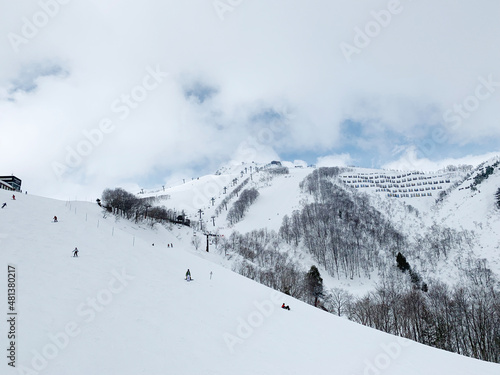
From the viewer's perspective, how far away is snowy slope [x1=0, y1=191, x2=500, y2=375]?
1077 cm

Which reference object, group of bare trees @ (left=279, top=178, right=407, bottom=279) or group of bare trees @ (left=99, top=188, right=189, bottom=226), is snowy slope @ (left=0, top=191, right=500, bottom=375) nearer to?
group of bare trees @ (left=99, top=188, right=189, bottom=226)

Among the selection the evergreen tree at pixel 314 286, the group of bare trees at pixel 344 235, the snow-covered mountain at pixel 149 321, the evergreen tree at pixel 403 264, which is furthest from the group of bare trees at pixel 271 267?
the evergreen tree at pixel 403 264

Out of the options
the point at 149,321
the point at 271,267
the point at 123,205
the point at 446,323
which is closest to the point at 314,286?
the point at 271,267

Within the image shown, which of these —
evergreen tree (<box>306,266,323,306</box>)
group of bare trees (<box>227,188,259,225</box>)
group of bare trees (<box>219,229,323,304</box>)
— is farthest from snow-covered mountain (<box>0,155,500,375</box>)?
group of bare trees (<box>227,188,259,225</box>)

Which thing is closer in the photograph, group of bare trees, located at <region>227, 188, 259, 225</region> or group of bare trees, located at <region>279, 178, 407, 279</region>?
group of bare trees, located at <region>279, 178, 407, 279</region>

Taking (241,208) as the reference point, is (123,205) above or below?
below

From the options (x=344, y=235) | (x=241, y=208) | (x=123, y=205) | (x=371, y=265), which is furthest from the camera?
(x=241, y=208)

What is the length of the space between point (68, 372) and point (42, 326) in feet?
12.1

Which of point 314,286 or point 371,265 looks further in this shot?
point 371,265

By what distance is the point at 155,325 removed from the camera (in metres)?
14.1

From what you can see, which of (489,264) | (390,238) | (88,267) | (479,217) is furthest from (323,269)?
(88,267)

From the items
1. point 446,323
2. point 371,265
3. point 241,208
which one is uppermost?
point 241,208

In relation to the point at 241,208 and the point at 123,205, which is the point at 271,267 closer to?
the point at 123,205

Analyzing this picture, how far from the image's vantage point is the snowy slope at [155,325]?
35.3 ft
